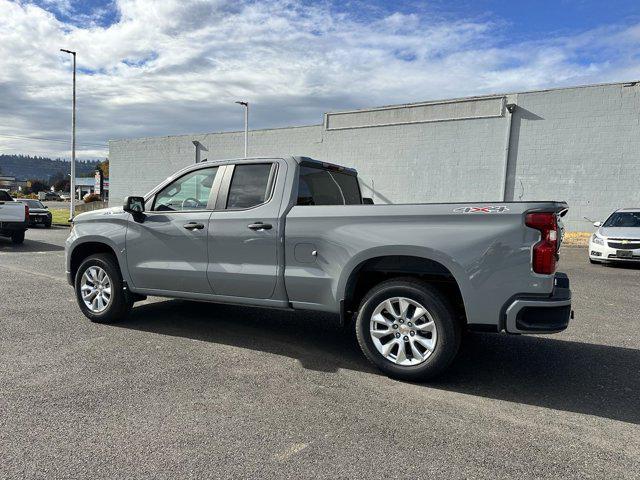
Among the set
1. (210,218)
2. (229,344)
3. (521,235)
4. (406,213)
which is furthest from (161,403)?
(521,235)

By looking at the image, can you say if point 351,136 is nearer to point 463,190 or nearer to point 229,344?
point 463,190

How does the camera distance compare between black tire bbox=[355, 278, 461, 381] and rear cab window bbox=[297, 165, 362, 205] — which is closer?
black tire bbox=[355, 278, 461, 381]

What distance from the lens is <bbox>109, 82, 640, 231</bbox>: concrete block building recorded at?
19.0m

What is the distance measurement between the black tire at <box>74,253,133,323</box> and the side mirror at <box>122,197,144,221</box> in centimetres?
74

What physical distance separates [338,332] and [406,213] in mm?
2145

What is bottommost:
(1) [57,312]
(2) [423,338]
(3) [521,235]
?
(1) [57,312]

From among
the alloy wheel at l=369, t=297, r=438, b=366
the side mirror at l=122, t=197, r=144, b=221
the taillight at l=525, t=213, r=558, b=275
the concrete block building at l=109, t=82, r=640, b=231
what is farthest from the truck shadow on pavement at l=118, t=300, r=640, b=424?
the concrete block building at l=109, t=82, r=640, b=231

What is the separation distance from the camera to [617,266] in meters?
12.8

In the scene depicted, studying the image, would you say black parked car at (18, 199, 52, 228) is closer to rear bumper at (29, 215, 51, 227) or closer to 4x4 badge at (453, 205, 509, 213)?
rear bumper at (29, 215, 51, 227)

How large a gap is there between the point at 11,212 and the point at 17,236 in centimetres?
89

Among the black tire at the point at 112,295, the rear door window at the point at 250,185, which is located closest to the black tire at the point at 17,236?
the black tire at the point at 112,295

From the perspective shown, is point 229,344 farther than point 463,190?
No

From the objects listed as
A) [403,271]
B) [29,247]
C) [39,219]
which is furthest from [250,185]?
[39,219]

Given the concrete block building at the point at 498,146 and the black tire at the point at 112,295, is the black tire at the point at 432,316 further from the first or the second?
the concrete block building at the point at 498,146
